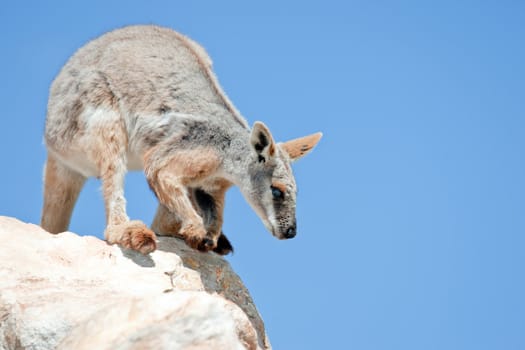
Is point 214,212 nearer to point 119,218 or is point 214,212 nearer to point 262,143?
point 262,143

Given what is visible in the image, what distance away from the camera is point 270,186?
469 inches

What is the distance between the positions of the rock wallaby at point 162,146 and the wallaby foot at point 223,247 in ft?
0.05

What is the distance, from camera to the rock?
756 cm

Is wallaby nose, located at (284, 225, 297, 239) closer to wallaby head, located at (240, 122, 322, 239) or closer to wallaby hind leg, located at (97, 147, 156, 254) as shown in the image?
wallaby head, located at (240, 122, 322, 239)

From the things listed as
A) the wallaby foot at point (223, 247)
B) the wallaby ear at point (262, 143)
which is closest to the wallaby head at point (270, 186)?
the wallaby ear at point (262, 143)

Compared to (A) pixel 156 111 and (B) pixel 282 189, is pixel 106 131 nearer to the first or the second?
(A) pixel 156 111

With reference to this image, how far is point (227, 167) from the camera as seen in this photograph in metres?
12.1

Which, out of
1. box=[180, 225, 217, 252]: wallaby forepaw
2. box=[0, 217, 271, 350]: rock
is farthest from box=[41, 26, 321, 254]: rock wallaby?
box=[0, 217, 271, 350]: rock

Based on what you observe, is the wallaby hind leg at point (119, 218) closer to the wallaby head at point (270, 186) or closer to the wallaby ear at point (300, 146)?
the wallaby head at point (270, 186)

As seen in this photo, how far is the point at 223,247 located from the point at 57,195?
2.49m

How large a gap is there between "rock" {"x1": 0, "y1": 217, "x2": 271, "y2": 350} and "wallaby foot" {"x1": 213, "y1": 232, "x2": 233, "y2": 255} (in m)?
0.23

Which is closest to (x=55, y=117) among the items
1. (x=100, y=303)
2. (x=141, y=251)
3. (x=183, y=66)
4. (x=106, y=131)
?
(x=106, y=131)

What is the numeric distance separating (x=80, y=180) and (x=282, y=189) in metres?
3.09

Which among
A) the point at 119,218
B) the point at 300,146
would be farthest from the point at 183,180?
the point at 300,146
